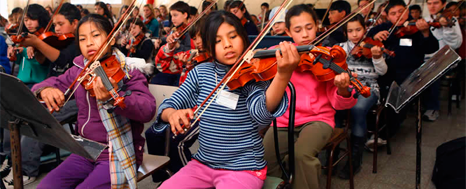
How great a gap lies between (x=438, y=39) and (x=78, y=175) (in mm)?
3375

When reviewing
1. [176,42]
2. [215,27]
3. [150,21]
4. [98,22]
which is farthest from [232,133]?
[150,21]

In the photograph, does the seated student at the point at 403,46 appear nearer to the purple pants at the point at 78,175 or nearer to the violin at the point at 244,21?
the violin at the point at 244,21

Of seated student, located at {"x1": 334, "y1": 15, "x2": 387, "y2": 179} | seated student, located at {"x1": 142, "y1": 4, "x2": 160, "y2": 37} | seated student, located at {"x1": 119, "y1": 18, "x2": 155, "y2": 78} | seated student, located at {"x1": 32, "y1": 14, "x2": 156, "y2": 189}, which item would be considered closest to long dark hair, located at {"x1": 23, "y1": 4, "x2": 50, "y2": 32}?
seated student, located at {"x1": 119, "y1": 18, "x2": 155, "y2": 78}

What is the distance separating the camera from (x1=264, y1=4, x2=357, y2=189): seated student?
150 cm

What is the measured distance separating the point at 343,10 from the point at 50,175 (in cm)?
255

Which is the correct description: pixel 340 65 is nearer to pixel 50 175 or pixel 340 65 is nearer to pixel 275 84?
pixel 275 84

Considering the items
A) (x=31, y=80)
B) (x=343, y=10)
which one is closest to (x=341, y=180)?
(x=343, y=10)

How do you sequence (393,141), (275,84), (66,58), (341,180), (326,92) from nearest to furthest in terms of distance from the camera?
(275,84) → (326,92) → (341,180) → (66,58) → (393,141)

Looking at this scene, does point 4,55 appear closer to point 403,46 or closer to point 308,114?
point 308,114

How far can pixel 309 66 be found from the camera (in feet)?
5.50

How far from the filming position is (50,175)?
52.6 inches

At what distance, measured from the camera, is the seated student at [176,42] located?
8.92 ft

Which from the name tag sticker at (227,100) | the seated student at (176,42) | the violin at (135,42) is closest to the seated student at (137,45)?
the violin at (135,42)

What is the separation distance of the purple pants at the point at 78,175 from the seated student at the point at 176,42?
141cm
